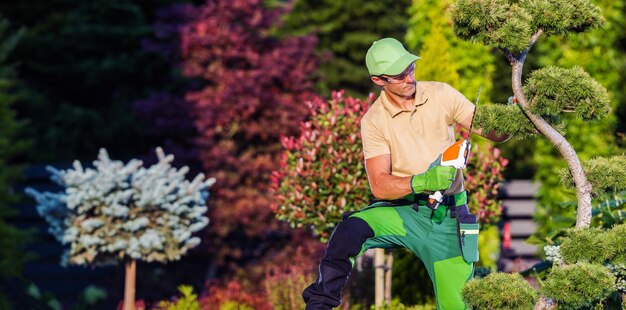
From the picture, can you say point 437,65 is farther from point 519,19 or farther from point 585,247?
point 585,247

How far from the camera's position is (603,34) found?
10.0 metres

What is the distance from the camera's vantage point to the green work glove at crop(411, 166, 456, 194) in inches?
202

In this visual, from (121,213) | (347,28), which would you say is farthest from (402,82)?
(347,28)

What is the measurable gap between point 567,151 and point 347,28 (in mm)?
10375

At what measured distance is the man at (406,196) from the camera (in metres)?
5.48

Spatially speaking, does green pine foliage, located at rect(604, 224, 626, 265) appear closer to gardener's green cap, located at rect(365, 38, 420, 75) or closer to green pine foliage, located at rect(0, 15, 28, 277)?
gardener's green cap, located at rect(365, 38, 420, 75)

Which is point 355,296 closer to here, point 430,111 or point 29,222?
point 430,111

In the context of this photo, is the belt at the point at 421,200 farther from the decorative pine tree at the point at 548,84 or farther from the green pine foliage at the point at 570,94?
the green pine foliage at the point at 570,94

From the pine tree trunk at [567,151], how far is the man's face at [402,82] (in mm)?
589

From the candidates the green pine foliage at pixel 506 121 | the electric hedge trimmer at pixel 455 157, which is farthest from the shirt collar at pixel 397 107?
the electric hedge trimmer at pixel 455 157

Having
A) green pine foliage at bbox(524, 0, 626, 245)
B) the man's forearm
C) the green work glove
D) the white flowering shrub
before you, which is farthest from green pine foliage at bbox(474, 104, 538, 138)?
green pine foliage at bbox(524, 0, 626, 245)

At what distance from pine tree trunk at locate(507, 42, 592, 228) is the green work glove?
583mm

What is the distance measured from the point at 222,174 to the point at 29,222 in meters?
2.79

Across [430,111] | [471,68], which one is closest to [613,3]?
[471,68]
